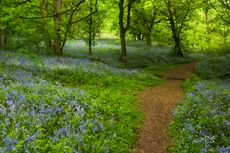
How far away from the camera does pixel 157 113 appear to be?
11.2m

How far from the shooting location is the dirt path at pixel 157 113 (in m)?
8.19

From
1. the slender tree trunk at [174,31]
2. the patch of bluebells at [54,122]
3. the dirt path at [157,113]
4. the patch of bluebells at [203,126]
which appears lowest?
the dirt path at [157,113]

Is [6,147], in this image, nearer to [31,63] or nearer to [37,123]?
[37,123]

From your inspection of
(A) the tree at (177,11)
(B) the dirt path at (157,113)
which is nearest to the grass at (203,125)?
(B) the dirt path at (157,113)

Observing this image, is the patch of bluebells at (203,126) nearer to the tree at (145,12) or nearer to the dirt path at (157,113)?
the dirt path at (157,113)

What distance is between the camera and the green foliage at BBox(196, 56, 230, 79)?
2148cm

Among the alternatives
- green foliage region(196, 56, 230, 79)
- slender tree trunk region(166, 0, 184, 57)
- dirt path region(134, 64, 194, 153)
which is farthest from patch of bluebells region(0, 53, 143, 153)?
slender tree trunk region(166, 0, 184, 57)

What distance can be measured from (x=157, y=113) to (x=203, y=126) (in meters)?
3.08

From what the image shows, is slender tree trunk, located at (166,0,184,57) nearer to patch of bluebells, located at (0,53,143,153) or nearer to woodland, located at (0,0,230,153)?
woodland, located at (0,0,230,153)

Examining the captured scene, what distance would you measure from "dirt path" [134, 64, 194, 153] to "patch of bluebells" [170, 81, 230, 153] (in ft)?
1.20

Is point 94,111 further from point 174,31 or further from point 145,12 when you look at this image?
point 145,12

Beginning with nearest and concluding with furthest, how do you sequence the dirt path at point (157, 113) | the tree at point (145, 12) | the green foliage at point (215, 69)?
the dirt path at point (157, 113), the green foliage at point (215, 69), the tree at point (145, 12)

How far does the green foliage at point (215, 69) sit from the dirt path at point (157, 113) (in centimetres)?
370

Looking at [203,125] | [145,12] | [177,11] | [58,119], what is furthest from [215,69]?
[58,119]
